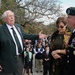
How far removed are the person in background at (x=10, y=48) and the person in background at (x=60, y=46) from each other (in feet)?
3.13

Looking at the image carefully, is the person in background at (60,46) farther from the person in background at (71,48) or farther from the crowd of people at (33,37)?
the person in background at (71,48)

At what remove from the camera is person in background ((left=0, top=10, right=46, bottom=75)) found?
666cm

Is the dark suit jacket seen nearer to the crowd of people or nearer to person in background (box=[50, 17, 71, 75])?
the crowd of people

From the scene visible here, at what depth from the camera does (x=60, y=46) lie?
5.92 meters

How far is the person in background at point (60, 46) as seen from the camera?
5802 mm

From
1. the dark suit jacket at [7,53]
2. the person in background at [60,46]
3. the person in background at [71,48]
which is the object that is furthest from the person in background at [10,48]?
the person in background at [71,48]

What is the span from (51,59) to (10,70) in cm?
107

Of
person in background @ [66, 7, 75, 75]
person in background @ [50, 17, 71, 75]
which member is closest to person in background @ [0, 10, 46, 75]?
person in background @ [50, 17, 71, 75]

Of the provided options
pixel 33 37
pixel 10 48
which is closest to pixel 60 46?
pixel 10 48

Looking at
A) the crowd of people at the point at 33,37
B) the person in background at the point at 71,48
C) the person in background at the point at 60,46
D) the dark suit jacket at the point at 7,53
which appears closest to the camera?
the person in background at the point at 71,48

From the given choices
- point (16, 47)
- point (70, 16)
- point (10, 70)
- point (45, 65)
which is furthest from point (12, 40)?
point (45, 65)

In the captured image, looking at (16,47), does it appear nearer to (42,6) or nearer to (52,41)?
(52,41)

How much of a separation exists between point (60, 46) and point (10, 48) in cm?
118

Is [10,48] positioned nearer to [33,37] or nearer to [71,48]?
[33,37]
